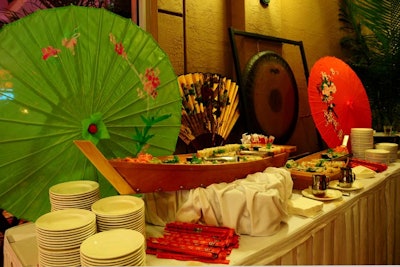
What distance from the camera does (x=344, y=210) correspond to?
2.00 meters

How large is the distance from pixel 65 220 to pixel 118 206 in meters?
0.22

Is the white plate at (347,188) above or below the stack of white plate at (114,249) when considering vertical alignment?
below

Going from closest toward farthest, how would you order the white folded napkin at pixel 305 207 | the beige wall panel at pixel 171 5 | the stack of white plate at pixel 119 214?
1. the stack of white plate at pixel 119 214
2. the white folded napkin at pixel 305 207
3. the beige wall panel at pixel 171 5

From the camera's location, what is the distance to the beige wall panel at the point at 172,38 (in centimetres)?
282

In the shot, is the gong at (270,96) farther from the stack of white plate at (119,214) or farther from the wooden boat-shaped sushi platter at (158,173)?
the stack of white plate at (119,214)

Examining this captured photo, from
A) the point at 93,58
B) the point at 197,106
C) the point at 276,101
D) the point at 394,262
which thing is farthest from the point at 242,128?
the point at 93,58

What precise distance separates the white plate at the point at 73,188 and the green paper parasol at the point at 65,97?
0.11 meters

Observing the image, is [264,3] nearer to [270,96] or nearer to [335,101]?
[270,96]

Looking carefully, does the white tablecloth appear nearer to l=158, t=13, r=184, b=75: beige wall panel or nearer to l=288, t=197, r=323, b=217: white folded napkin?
l=288, t=197, r=323, b=217: white folded napkin

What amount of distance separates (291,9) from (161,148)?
3321 millimetres

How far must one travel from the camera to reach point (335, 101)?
120 inches

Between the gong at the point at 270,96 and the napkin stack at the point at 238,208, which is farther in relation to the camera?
the gong at the point at 270,96

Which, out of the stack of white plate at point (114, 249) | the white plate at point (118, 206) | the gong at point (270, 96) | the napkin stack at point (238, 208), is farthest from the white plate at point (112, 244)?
the gong at point (270, 96)

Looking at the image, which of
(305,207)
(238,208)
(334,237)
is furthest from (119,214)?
(334,237)
